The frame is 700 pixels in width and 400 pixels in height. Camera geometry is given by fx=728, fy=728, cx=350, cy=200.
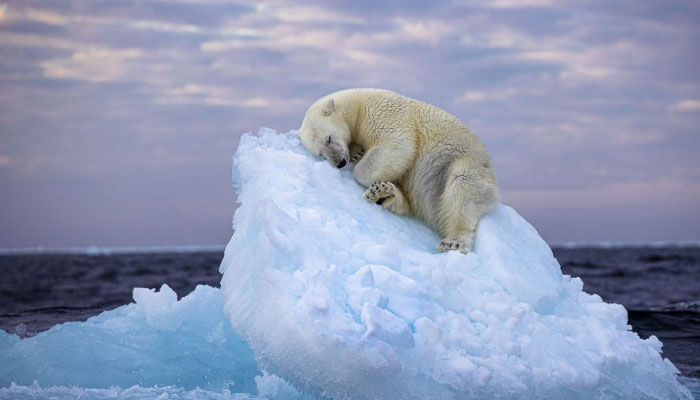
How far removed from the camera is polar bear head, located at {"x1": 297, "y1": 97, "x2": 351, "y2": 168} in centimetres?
664

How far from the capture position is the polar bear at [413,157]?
638 centimetres

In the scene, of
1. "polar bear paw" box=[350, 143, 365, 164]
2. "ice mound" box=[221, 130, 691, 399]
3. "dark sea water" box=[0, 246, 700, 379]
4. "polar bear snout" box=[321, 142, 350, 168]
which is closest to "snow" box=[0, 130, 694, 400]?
"ice mound" box=[221, 130, 691, 399]

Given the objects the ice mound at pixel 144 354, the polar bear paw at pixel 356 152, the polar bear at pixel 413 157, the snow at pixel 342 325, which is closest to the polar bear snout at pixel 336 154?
the polar bear at pixel 413 157

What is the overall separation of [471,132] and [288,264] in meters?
2.71

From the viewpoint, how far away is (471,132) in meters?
6.81

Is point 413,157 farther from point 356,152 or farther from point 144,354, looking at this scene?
point 144,354

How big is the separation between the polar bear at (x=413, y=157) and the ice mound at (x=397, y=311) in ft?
0.75

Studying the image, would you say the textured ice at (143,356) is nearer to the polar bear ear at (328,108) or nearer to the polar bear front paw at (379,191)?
the polar bear front paw at (379,191)

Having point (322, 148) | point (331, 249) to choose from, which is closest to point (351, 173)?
point (322, 148)

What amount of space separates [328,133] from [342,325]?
8.76ft

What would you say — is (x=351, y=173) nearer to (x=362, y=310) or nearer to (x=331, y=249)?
(x=331, y=249)

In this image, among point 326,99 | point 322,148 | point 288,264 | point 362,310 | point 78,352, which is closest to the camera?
point 362,310

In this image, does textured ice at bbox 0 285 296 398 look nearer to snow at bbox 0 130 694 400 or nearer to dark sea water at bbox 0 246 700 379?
snow at bbox 0 130 694 400

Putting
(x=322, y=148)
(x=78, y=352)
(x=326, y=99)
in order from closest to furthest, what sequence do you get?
(x=78, y=352), (x=322, y=148), (x=326, y=99)
